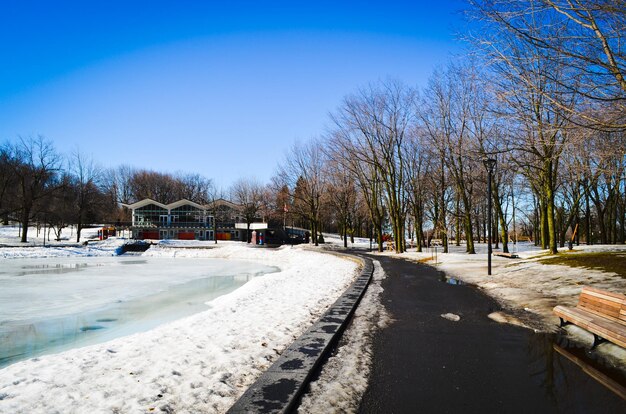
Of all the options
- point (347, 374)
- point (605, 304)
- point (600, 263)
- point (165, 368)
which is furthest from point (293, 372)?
point (600, 263)

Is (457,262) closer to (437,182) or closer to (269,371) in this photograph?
(437,182)

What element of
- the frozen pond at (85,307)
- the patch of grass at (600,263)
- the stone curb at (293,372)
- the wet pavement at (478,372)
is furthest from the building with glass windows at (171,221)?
the wet pavement at (478,372)

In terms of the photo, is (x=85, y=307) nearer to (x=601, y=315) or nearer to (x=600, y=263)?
(x=601, y=315)


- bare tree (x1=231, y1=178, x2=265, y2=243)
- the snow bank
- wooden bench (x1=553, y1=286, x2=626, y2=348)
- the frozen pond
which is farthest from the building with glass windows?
wooden bench (x1=553, y1=286, x2=626, y2=348)

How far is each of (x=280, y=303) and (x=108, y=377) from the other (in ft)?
18.1

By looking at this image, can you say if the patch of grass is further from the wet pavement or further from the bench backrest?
the wet pavement

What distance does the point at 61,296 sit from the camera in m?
13.6

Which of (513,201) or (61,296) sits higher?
(513,201)

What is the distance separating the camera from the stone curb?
12.5 feet

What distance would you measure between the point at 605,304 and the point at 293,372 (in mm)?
5353

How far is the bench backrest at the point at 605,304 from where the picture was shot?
580cm

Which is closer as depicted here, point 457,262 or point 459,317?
point 459,317

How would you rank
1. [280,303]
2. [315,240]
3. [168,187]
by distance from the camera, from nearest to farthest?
[280,303]
[315,240]
[168,187]

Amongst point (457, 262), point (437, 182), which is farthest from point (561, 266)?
point (437, 182)
